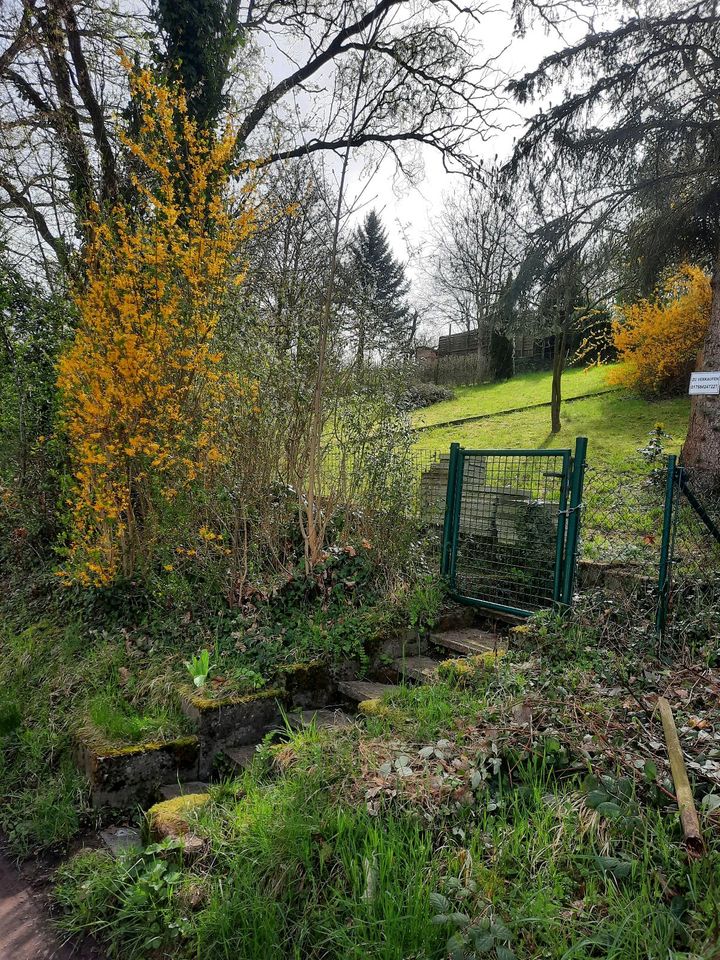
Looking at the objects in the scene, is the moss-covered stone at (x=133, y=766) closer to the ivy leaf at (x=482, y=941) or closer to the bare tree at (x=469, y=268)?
the ivy leaf at (x=482, y=941)

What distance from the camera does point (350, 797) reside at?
2434mm

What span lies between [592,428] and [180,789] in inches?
406

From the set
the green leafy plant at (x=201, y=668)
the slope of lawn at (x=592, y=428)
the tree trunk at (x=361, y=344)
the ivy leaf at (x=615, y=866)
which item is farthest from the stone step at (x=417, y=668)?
the slope of lawn at (x=592, y=428)

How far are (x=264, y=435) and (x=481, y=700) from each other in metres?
2.72

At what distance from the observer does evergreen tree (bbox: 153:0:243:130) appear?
6.95 metres

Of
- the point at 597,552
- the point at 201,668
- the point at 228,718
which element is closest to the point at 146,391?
the point at 201,668

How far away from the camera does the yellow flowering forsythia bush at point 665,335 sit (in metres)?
11.3

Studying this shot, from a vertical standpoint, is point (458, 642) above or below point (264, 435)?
below

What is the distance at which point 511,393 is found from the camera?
1662 centimetres

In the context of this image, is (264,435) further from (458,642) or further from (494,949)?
(494,949)

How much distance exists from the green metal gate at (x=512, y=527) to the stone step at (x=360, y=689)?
46.1 inches

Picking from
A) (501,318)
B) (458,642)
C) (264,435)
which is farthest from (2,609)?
(501,318)

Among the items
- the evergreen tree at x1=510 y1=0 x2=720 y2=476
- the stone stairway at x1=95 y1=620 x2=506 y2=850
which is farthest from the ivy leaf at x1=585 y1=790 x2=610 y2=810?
the evergreen tree at x1=510 y1=0 x2=720 y2=476

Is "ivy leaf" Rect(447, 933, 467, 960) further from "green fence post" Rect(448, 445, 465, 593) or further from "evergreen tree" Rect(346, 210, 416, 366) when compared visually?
"evergreen tree" Rect(346, 210, 416, 366)
